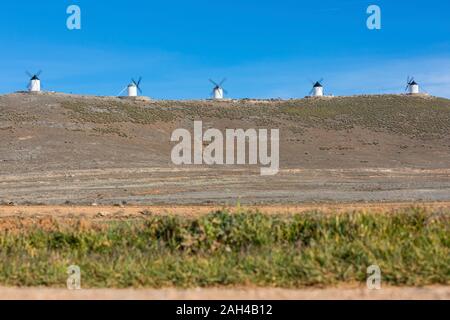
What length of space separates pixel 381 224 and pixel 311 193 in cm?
1706

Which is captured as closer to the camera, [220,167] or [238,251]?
[238,251]

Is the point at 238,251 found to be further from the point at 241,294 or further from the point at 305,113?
the point at 305,113

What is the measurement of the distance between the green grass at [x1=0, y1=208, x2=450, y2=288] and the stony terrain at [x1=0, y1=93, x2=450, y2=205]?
41.3 ft

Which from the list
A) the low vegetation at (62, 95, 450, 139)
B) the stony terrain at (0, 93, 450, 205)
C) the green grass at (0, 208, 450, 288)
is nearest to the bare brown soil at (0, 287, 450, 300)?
the green grass at (0, 208, 450, 288)

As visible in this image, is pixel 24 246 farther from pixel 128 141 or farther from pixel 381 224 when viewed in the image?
pixel 128 141

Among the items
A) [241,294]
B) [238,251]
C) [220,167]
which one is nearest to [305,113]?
[220,167]

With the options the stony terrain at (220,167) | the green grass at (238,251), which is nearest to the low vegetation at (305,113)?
the stony terrain at (220,167)

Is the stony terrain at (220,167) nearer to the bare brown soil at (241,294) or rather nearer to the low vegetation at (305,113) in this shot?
the low vegetation at (305,113)

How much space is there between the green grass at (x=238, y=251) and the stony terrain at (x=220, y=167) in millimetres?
12581

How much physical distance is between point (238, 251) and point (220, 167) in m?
36.1

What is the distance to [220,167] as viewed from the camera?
153 feet

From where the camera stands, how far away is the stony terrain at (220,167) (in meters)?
28.9

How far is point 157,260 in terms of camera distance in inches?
383
